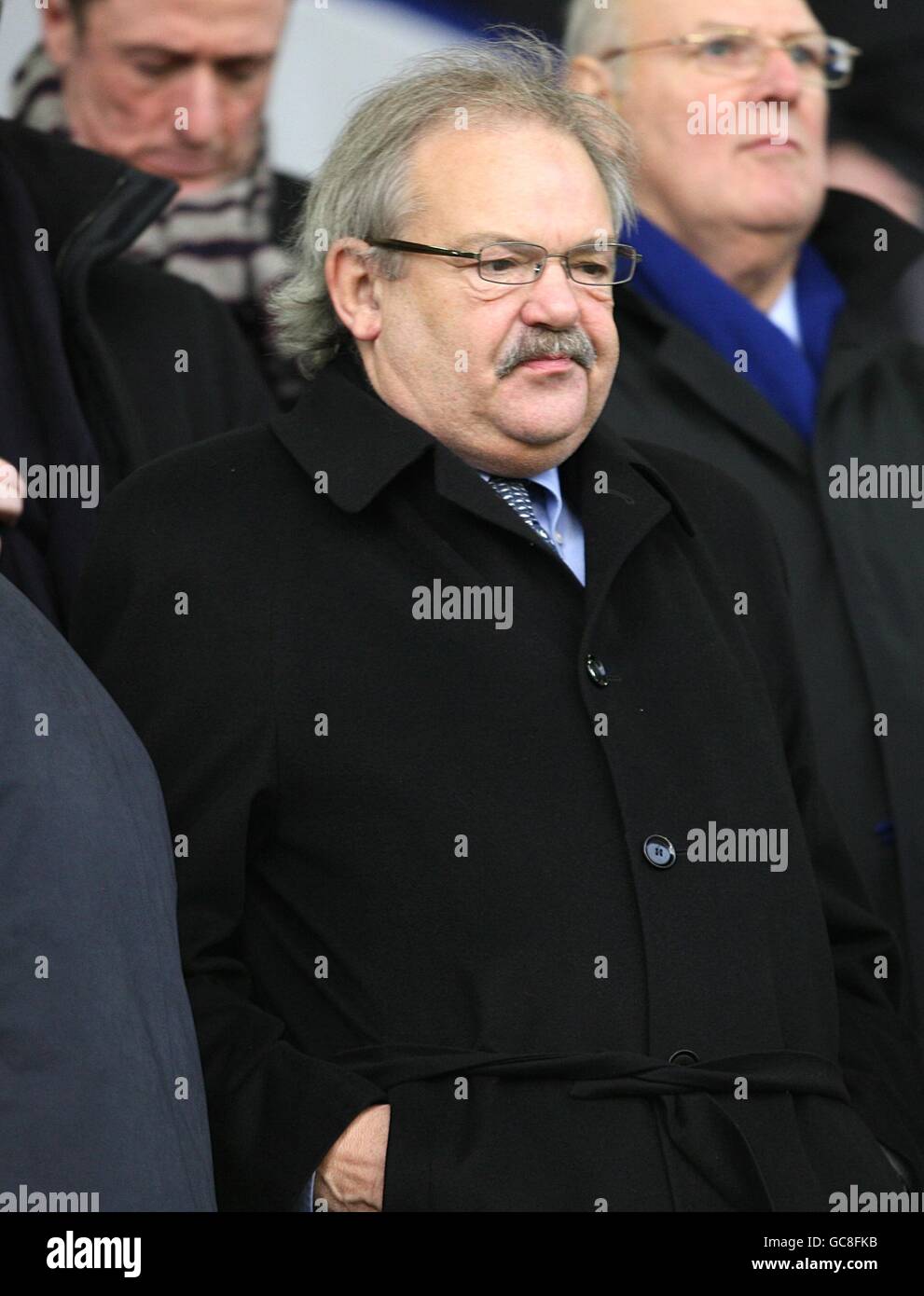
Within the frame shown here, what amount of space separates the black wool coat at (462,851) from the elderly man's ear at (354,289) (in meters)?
0.10

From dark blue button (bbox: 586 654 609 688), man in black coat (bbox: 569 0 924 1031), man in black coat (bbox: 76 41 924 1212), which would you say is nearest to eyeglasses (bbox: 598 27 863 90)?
man in black coat (bbox: 569 0 924 1031)

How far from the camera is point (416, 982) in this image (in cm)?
227

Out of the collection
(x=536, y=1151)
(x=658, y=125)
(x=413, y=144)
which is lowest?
(x=536, y=1151)

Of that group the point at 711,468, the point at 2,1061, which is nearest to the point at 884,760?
the point at 711,468

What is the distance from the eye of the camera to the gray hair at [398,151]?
8.43 ft

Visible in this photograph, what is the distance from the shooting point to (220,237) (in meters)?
3.36

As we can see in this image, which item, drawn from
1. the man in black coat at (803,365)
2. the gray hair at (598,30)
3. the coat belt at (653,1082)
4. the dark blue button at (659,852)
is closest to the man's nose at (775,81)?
the man in black coat at (803,365)

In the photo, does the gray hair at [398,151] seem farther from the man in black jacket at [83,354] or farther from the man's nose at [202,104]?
the man's nose at [202,104]

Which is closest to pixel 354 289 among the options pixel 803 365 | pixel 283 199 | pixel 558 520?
pixel 558 520
